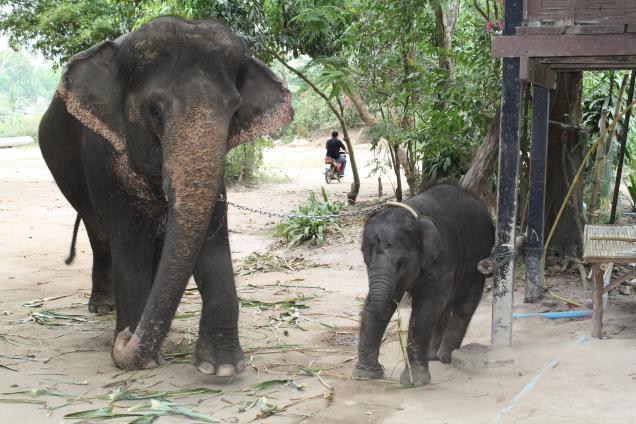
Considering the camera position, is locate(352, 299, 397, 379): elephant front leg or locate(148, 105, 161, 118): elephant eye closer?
locate(148, 105, 161, 118): elephant eye

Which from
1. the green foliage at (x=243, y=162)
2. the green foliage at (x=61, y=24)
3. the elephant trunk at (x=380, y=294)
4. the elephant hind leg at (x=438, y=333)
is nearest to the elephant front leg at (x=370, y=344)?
the elephant trunk at (x=380, y=294)

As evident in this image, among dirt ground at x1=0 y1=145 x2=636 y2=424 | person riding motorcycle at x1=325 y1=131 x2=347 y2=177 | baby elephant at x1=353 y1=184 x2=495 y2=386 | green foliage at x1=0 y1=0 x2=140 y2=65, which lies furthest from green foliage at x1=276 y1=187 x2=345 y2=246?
person riding motorcycle at x1=325 y1=131 x2=347 y2=177

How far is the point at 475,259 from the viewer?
5.91 m

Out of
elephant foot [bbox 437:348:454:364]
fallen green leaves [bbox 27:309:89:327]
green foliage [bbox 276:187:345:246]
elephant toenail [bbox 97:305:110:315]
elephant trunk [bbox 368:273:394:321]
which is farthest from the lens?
green foliage [bbox 276:187:345:246]

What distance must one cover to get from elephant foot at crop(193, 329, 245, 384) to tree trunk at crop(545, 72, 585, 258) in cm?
440

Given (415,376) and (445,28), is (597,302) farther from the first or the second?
(445,28)

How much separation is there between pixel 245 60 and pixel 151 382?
2.06 metres

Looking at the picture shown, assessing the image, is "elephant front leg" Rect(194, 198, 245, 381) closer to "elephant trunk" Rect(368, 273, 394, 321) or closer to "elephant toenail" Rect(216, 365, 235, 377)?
"elephant toenail" Rect(216, 365, 235, 377)

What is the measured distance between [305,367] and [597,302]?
2.08 m

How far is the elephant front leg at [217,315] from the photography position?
5.11 meters

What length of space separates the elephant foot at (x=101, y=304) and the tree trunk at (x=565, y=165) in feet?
14.3

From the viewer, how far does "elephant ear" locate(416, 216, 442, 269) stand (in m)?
5.06

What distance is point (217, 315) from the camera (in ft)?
16.9

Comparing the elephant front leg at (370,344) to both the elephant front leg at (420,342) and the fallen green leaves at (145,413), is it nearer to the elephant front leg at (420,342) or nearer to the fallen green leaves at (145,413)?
the elephant front leg at (420,342)
